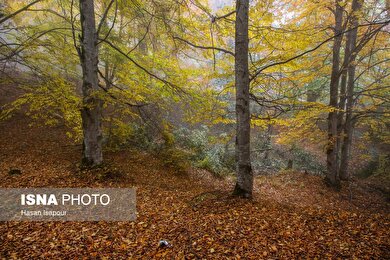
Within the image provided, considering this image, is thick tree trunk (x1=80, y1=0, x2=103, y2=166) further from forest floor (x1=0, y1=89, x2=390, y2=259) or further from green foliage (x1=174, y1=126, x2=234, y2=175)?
green foliage (x1=174, y1=126, x2=234, y2=175)

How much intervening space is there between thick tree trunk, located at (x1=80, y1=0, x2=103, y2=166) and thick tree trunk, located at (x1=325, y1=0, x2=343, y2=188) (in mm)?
8474

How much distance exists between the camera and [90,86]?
609 centimetres

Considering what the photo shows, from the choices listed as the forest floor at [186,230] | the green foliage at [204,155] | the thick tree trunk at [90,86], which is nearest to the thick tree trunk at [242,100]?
the forest floor at [186,230]

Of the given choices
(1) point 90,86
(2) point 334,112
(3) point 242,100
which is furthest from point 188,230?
(2) point 334,112

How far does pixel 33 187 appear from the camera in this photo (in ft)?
16.7

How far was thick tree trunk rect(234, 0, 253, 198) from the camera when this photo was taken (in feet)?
16.2

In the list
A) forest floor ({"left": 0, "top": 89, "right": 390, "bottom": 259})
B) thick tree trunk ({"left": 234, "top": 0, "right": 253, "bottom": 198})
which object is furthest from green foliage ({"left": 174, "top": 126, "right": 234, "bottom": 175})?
thick tree trunk ({"left": 234, "top": 0, "right": 253, "bottom": 198})

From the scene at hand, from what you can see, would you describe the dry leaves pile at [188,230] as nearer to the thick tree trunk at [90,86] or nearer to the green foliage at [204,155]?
the thick tree trunk at [90,86]

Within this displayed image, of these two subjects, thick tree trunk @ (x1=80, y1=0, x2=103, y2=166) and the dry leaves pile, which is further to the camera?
thick tree trunk @ (x1=80, y1=0, x2=103, y2=166)

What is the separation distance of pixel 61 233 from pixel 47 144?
22.5ft

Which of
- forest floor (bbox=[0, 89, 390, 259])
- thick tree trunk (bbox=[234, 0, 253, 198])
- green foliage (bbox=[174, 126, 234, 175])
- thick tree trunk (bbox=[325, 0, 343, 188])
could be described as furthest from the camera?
green foliage (bbox=[174, 126, 234, 175])

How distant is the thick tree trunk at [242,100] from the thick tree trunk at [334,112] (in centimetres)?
555

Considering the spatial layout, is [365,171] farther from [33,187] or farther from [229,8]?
[33,187]

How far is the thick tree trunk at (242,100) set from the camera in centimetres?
494
